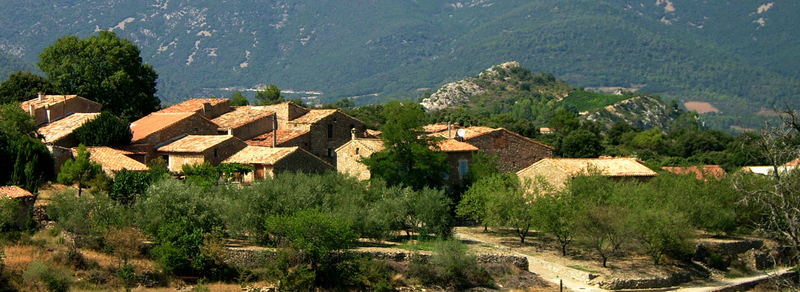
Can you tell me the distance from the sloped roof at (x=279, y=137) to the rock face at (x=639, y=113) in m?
86.7

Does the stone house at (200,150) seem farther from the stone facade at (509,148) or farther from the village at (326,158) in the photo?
Result: the stone facade at (509,148)

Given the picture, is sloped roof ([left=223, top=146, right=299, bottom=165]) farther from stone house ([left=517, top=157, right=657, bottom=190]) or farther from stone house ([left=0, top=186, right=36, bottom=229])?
stone house ([left=517, top=157, right=657, bottom=190])

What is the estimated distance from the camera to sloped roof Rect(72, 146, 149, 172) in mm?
41000

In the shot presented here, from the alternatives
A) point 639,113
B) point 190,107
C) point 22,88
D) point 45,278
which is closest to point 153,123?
point 190,107

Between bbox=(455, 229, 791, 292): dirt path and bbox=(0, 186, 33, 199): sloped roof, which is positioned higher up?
bbox=(0, 186, 33, 199): sloped roof

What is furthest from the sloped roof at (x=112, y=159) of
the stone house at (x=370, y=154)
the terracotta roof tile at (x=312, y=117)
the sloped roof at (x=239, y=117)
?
the terracotta roof tile at (x=312, y=117)

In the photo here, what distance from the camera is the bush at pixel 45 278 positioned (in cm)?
2966

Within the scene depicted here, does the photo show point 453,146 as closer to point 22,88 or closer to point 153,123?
point 153,123

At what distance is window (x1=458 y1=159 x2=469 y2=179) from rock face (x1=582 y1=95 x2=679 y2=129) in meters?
86.0

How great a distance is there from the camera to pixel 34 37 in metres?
160

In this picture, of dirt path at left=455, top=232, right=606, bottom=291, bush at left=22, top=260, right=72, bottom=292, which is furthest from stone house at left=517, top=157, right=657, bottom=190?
bush at left=22, top=260, right=72, bottom=292

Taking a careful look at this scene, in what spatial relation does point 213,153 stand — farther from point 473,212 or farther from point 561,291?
Answer: point 561,291

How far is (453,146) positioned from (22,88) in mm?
25511

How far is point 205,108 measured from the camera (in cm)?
5625
